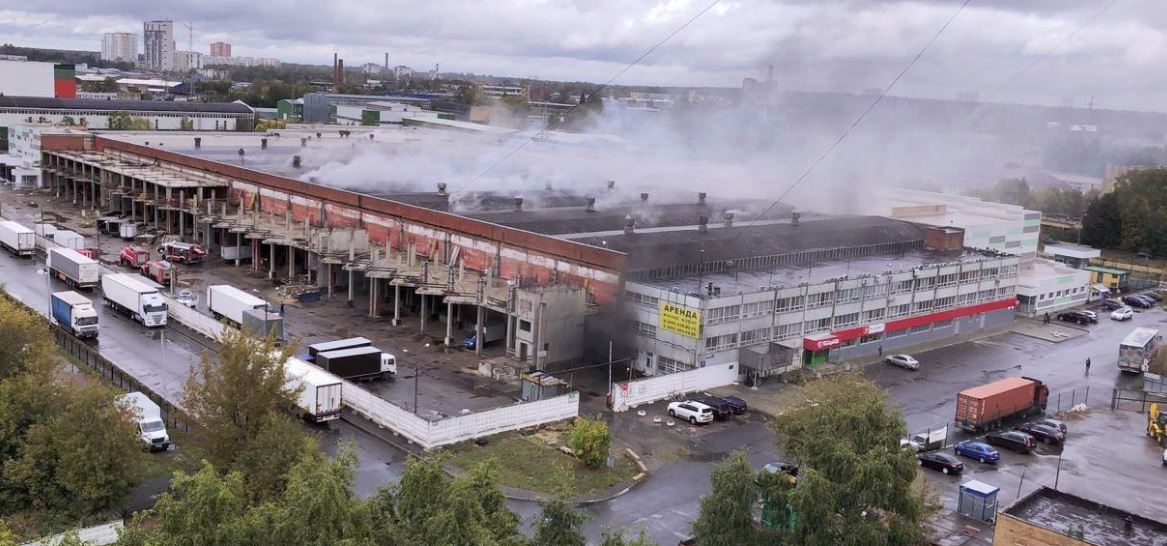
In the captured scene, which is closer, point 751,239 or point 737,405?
point 737,405

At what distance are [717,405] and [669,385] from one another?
4.01 ft

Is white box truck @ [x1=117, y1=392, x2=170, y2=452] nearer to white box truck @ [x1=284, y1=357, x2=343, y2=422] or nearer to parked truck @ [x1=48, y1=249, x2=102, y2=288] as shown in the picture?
white box truck @ [x1=284, y1=357, x2=343, y2=422]

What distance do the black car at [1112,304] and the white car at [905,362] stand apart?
588 inches

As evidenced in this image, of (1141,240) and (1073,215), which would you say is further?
(1073,215)

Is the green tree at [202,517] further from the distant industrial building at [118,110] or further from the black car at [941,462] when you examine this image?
the distant industrial building at [118,110]

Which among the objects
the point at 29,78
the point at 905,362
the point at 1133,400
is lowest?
the point at 1133,400

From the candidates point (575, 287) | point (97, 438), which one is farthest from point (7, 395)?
point (575, 287)

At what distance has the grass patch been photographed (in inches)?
586

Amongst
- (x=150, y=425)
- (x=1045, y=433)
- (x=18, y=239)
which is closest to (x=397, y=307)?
(x=150, y=425)

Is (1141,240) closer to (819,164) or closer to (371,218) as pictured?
(819,164)

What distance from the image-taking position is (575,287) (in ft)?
71.8

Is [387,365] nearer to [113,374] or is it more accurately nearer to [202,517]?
[113,374]

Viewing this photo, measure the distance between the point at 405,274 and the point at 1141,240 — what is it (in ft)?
127

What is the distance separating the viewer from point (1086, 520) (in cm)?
1189
